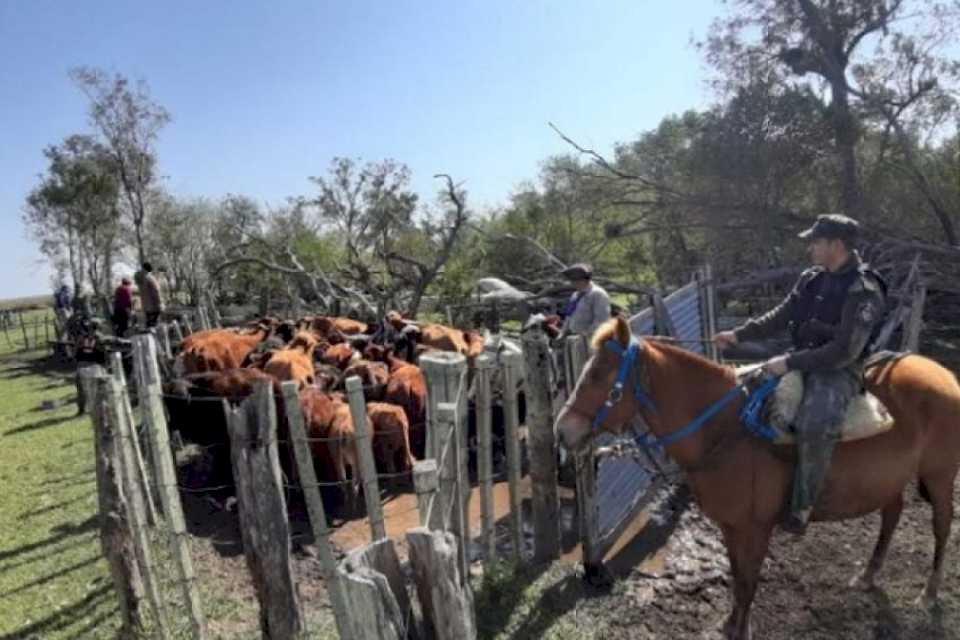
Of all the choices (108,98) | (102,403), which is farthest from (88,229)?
(102,403)

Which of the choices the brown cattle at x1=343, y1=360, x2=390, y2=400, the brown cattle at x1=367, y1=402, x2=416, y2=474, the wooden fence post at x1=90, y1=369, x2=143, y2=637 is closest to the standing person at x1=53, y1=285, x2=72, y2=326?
the brown cattle at x1=343, y1=360, x2=390, y2=400

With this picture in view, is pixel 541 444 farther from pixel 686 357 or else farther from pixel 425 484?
pixel 425 484

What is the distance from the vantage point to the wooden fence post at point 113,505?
173 inches

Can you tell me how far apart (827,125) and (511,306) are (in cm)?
756

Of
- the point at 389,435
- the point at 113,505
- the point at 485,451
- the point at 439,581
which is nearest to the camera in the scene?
the point at 439,581

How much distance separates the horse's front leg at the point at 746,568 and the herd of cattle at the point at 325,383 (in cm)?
274

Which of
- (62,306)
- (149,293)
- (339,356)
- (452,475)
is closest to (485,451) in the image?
(452,475)

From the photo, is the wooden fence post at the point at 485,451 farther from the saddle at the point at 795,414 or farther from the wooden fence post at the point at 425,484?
the saddle at the point at 795,414

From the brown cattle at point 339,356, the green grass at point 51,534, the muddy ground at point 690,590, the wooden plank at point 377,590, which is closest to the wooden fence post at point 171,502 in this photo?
the muddy ground at point 690,590

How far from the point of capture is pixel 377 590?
235 cm

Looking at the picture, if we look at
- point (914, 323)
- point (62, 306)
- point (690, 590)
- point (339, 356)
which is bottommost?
point (690, 590)

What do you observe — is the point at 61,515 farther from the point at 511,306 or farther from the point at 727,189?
the point at 727,189

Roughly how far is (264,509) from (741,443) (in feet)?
9.02

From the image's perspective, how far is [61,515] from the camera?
736cm
